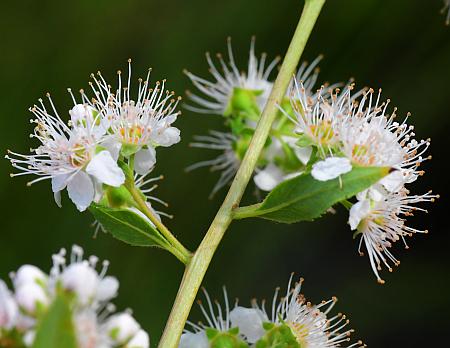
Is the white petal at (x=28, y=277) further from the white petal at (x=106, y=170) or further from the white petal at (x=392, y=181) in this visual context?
the white petal at (x=392, y=181)

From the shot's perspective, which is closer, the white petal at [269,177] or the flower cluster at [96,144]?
the flower cluster at [96,144]

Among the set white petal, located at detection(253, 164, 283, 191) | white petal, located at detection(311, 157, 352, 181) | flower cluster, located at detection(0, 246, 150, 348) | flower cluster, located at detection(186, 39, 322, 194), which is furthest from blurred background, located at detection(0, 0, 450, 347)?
flower cluster, located at detection(0, 246, 150, 348)

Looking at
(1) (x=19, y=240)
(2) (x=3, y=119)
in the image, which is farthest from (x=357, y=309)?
(2) (x=3, y=119)

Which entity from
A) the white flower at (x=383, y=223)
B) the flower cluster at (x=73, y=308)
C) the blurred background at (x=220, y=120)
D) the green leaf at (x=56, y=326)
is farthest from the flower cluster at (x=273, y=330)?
the blurred background at (x=220, y=120)

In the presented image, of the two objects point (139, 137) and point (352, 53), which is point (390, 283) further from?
point (139, 137)

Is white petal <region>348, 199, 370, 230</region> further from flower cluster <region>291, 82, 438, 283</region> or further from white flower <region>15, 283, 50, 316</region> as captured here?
white flower <region>15, 283, 50, 316</region>
